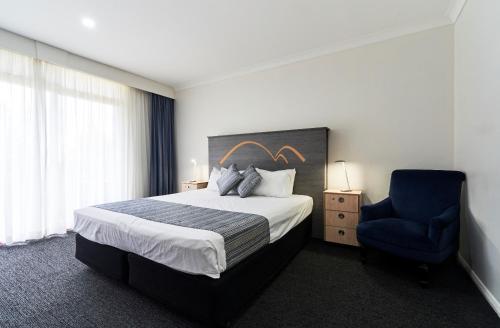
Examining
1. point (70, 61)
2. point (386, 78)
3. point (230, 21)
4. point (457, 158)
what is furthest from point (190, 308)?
point (70, 61)

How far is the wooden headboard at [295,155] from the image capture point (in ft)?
10.6

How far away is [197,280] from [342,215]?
82.9 inches

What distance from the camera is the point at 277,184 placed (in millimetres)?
3164

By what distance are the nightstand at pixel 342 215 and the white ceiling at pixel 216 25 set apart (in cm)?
213

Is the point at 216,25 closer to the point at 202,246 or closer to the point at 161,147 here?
the point at 202,246

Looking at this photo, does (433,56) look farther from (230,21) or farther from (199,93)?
(199,93)

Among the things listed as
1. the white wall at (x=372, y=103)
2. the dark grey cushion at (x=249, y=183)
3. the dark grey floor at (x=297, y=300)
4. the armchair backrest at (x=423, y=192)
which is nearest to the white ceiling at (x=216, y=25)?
the white wall at (x=372, y=103)

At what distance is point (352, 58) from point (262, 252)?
292 centimetres

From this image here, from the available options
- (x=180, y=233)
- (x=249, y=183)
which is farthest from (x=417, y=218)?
(x=180, y=233)

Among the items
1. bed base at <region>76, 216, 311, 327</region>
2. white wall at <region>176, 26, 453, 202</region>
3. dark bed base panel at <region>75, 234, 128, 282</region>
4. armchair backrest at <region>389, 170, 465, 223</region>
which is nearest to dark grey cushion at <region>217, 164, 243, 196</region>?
white wall at <region>176, 26, 453, 202</region>

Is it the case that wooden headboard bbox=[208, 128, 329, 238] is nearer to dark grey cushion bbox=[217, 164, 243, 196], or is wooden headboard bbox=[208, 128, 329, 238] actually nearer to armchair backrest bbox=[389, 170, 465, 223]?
A: dark grey cushion bbox=[217, 164, 243, 196]

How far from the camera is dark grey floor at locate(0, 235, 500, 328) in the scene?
158 centimetres

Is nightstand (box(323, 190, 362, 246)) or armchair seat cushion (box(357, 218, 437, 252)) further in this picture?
nightstand (box(323, 190, 362, 246))

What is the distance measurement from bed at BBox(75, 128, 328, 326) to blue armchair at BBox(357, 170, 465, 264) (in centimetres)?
82
